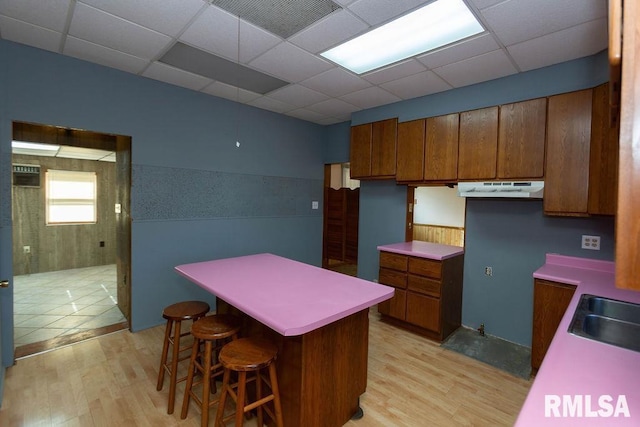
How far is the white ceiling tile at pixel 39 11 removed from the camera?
200cm

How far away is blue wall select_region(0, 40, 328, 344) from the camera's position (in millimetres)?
2670

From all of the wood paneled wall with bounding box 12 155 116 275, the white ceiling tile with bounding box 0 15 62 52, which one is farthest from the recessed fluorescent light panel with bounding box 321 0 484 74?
the wood paneled wall with bounding box 12 155 116 275

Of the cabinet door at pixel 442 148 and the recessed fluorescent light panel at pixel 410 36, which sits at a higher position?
the recessed fluorescent light panel at pixel 410 36

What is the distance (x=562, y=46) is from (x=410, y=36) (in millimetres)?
1219

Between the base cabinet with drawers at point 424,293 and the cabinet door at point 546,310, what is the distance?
0.81 m

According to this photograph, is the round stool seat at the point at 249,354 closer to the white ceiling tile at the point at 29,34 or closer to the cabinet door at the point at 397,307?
the cabinet door at the point at 397,307

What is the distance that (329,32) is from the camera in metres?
2.27

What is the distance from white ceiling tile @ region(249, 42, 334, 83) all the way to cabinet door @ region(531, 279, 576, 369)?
8.83ft

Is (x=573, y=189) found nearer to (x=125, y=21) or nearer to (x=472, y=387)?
(x=472, y=387)

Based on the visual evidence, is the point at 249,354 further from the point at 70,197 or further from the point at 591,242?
the point at 70,197

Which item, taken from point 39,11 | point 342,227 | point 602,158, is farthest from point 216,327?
point 342,227

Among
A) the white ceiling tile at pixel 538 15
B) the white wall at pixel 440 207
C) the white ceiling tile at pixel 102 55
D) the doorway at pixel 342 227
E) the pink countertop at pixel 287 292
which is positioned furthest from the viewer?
the white wall at pixel 440 207

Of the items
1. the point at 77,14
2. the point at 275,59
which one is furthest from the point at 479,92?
the point at 77,14

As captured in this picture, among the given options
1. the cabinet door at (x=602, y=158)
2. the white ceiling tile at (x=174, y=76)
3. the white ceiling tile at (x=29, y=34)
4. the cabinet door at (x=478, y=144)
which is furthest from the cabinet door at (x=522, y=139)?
the white ceiling tile at (x=29, y=34)
